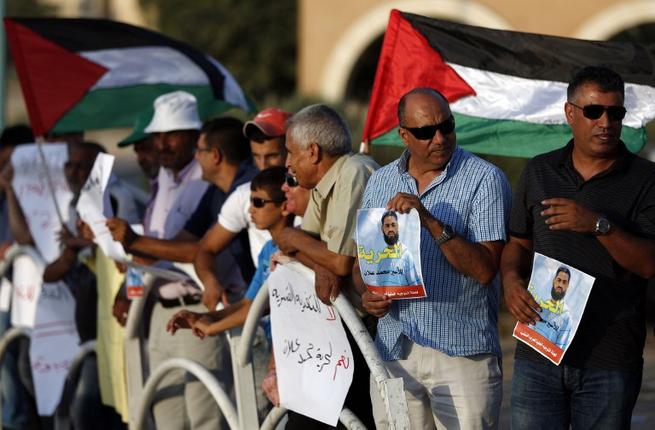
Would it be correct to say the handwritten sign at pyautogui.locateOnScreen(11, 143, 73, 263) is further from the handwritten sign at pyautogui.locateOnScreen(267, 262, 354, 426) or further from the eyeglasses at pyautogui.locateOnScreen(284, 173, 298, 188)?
the handwritten sign at pyautogui.locateOnScreen(267, 262, 354, 426)

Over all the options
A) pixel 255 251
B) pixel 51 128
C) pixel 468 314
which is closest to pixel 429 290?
pixel 468 314

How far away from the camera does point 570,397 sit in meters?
4.76

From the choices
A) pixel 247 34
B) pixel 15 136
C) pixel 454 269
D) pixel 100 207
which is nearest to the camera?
pixel 454 269

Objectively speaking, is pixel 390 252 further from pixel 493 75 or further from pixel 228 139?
pixel 228 139

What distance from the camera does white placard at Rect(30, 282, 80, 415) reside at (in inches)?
320

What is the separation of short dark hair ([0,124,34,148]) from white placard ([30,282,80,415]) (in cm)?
156

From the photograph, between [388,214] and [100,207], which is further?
Answer: [100,207]

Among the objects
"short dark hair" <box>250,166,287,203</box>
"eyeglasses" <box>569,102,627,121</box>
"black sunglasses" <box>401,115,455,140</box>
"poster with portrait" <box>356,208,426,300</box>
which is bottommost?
"short dark hair" <box>250,166,287,203</box>

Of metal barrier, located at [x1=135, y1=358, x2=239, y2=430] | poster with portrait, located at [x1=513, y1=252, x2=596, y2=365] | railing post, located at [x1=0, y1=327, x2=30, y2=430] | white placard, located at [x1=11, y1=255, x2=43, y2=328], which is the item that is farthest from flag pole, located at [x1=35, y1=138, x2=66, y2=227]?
poster with portrait, located at [x1=513, y1=252, x2=596, y2=365]

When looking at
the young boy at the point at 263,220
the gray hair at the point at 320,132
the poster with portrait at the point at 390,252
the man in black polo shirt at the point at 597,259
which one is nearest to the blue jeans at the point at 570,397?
the man in black polo shirt at the point at 597,259

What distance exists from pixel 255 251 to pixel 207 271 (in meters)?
0.25

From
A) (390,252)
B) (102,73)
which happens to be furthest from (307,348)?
(102,73)

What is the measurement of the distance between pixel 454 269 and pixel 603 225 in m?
0.66

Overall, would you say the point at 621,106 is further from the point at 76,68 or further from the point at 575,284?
the point at 76,68
